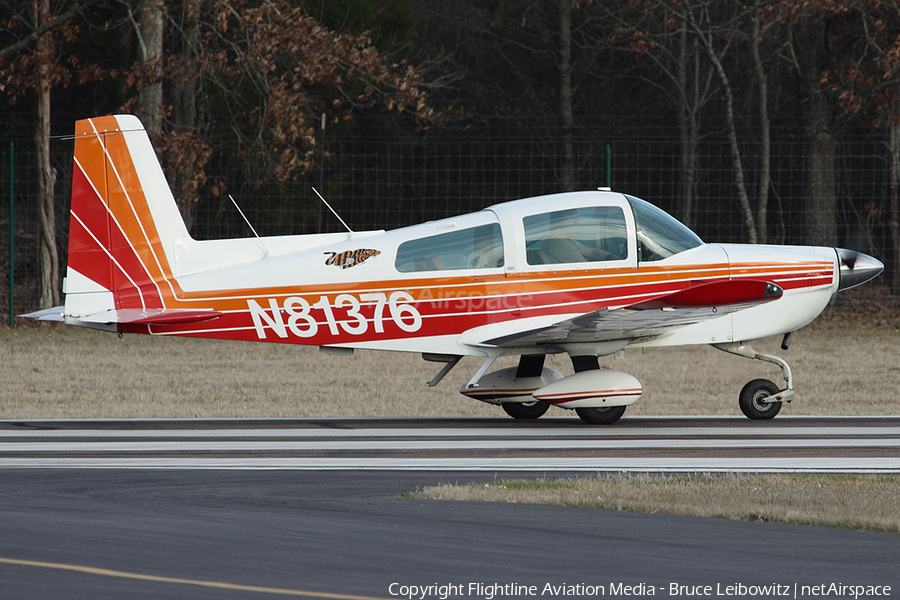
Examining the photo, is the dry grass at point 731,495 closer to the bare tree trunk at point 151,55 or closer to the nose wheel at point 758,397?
the nose wheel at point 758,397

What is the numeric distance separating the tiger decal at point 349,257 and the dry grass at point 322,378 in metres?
2.36

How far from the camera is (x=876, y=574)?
5.52 metres

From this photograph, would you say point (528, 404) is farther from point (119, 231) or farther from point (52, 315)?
point (52, 315)

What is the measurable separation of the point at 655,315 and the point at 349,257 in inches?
116

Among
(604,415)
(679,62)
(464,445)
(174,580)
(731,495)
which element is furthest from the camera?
(679,62)

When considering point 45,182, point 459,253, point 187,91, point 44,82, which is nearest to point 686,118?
point 187,91

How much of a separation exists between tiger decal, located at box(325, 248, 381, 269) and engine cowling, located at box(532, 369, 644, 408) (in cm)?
208

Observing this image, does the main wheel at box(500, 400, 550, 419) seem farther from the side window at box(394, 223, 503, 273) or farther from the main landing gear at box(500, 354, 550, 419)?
the side window at box(394, 223, 503, 273)

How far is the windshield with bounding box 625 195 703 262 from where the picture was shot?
10.8m

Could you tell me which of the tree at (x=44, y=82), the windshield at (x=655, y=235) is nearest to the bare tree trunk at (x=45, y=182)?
the tree at (x=44, y=82)

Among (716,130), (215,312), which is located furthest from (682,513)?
(716,130)

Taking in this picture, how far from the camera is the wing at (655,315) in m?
9.87

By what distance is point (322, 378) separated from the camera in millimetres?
15898

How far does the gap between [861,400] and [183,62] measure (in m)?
14.5
